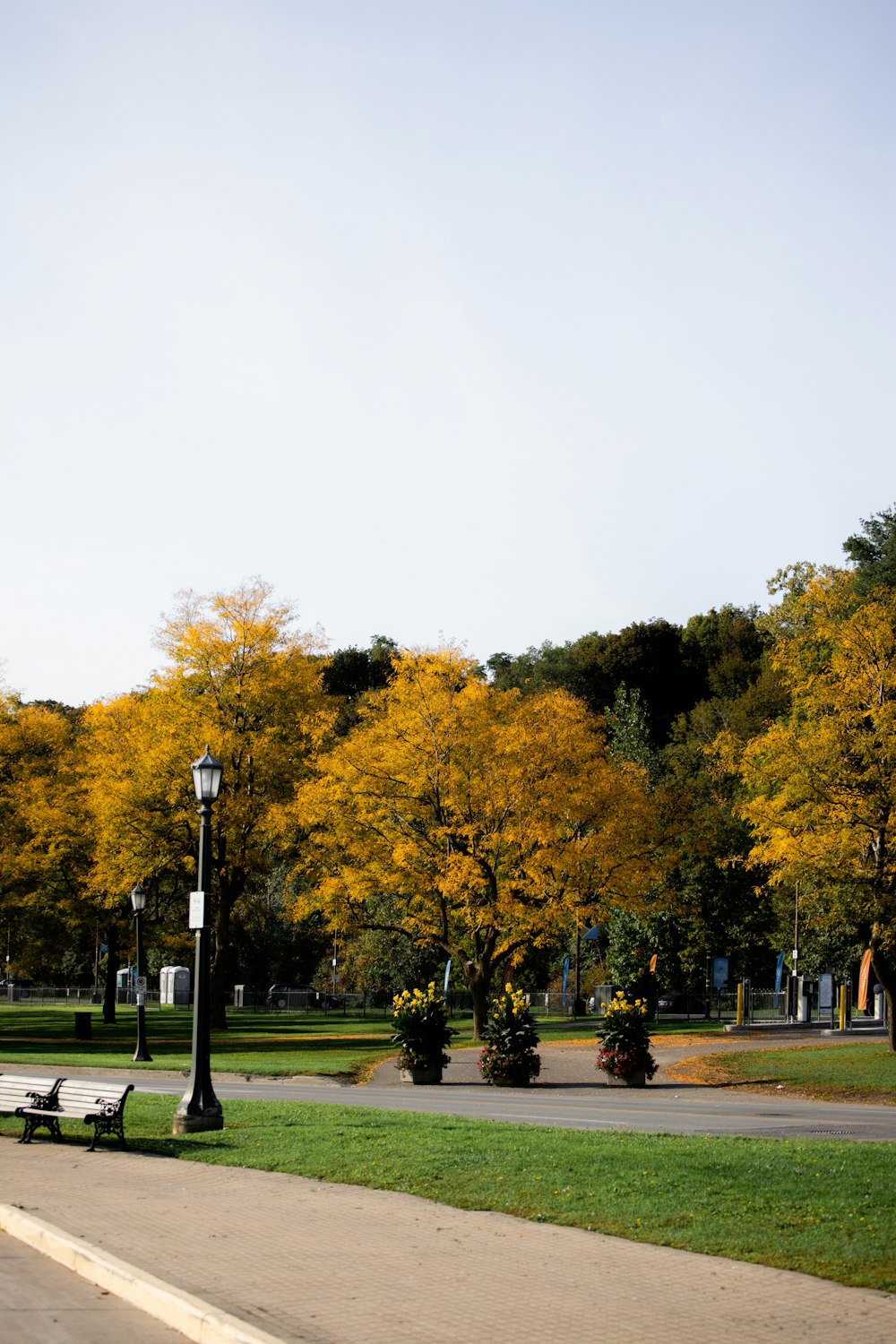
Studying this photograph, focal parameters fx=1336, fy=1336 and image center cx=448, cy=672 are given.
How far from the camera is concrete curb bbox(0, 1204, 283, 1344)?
6.87m

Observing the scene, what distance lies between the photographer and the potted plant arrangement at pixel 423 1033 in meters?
26.1

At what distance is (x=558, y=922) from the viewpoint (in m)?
36.9

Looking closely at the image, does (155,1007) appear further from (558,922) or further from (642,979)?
(558,922)

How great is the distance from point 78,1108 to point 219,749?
27029 mm

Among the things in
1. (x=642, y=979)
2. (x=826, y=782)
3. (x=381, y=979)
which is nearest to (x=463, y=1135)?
(x=826, y=782)

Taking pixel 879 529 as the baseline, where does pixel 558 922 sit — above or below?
below

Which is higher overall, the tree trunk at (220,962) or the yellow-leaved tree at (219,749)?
the yellow-leaved tree at (219,749)

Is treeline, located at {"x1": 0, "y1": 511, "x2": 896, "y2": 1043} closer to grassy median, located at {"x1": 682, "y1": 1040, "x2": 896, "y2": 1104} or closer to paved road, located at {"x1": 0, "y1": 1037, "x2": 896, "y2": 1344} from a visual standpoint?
grassy median, located at {"x1": 682, "y1": 1040, "x2": 896, "y2": 1104}

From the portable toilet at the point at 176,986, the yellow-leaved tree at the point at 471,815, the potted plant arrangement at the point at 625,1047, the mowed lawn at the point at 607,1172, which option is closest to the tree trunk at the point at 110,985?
the portable toilet at the point at 176,986

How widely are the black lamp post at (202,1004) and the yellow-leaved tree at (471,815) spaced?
19.4m

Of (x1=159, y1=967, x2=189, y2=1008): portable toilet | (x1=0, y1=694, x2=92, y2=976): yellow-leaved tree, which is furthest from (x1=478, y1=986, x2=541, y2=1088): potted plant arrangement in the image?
(x1=159, y1=967, x2=189, y2=1008): portable toilet

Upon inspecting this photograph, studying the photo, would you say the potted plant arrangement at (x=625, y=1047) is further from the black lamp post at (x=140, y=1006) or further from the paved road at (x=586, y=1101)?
the black lamp post at (x=140, y=1006)

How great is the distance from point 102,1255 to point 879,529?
74565 mm

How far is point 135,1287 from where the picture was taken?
7945 millimetres
